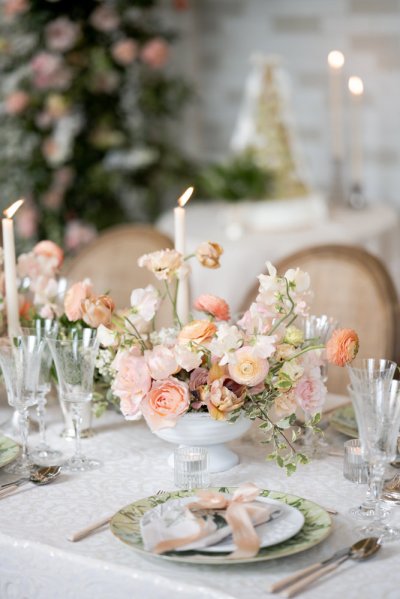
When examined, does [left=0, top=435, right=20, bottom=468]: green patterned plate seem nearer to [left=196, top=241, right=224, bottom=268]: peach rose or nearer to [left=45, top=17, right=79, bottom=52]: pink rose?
[left=196, top=241, right=224, bottom=268]: peach rose

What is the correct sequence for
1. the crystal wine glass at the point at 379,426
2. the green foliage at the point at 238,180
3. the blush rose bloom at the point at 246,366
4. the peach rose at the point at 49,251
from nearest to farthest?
the crystal wine glass at the point at 379,426
the blush rose bloom at the point at 246,366
the peach rose at the point at 49,251
the green foliage at the point at 238,180

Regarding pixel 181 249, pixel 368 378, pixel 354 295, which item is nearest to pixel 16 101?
pixel 354 295

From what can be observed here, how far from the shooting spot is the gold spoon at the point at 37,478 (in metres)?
1.53

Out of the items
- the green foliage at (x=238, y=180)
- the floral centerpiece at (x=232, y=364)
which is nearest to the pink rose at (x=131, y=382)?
the floral centerpiece at (x=232, y=364)

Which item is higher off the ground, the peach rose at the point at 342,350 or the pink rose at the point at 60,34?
the pink rose at the point at 60,34

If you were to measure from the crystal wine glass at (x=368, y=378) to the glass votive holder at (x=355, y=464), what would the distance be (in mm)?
85

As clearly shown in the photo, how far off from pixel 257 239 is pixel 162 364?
1924 millimetres

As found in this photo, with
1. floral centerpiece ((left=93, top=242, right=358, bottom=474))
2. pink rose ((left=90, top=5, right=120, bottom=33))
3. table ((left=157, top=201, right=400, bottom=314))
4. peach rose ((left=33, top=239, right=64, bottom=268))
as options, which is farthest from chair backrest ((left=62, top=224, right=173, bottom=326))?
pink rose ((left=90, top=5, right=120, bottom=33))

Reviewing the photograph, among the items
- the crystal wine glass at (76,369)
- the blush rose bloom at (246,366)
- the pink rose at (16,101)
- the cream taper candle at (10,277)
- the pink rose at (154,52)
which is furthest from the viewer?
the pink rose at (154,52)

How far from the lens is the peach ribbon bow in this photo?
4.10ft

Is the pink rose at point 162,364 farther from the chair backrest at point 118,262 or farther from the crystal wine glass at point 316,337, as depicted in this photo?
the chair backrest at point 118,262

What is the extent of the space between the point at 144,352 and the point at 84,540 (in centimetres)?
31

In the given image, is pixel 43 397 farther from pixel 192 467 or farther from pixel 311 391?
pixel 311 391

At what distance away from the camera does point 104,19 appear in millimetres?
3949
